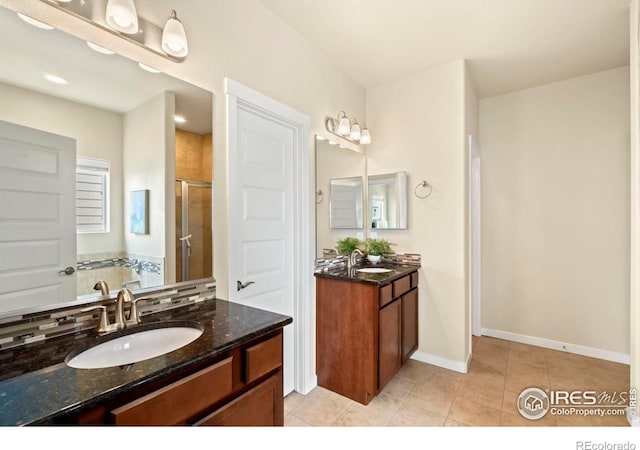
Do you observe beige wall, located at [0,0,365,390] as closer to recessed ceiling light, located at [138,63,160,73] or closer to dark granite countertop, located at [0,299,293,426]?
recessed ceiling light, located at [138,63,160,73]

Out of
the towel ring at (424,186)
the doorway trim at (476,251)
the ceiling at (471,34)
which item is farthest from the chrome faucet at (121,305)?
the doorway trim at (476,251)

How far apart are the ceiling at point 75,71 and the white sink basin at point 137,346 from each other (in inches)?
38.2

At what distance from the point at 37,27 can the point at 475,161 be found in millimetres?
3614

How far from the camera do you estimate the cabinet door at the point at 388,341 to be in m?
2.10

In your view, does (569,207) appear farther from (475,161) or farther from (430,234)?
(430,234)

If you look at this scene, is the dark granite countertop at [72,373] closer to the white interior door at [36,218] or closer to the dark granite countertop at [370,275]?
the white interior door at [36,218]

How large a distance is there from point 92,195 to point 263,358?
98 cm

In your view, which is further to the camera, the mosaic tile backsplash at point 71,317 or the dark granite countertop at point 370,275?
the dark granite countertop at point 370,275

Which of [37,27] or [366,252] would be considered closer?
[37,27]

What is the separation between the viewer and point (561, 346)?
2.94 m

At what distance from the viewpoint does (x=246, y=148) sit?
1.83 meters

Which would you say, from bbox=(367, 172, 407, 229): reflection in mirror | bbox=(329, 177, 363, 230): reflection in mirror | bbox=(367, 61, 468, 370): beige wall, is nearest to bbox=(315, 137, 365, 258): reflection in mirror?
bbox=(329, 177, 363, 230): reflection in mirror
